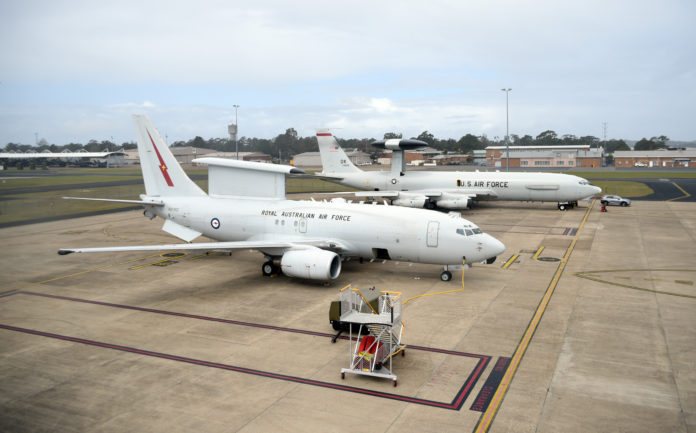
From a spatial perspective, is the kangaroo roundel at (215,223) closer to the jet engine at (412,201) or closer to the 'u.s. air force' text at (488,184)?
the jet engine at (412,201)

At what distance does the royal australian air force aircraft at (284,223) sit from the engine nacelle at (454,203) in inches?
975

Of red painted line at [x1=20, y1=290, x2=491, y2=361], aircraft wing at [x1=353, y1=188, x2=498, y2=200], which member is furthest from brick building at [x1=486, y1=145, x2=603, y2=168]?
red painted line at [x1=20, y1=290, x2=491, y2=361]

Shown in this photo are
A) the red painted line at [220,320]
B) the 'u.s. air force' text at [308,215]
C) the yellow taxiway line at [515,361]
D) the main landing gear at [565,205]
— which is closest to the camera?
the yellow taxiway line at [515,361]

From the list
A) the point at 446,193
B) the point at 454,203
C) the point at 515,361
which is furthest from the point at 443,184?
the point at 515,361

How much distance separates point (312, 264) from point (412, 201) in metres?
28.5

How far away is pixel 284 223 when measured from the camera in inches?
1075

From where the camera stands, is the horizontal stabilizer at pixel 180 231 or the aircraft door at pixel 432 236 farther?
the horizontal stabilizer at pixel 180 231

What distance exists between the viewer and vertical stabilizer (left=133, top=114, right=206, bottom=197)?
30.0 m

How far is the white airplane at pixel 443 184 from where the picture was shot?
169 feet

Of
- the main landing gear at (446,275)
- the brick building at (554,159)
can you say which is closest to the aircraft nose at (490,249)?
the main landing gear at (446,275)

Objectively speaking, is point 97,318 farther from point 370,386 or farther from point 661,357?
point 661,357

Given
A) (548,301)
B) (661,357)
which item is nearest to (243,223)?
(548,301)

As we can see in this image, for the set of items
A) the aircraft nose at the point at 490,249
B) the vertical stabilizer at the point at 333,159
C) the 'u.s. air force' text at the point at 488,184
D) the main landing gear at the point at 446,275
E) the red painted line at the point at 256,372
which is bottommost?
the red painted line at the point at 256,372

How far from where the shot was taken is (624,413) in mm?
12625
